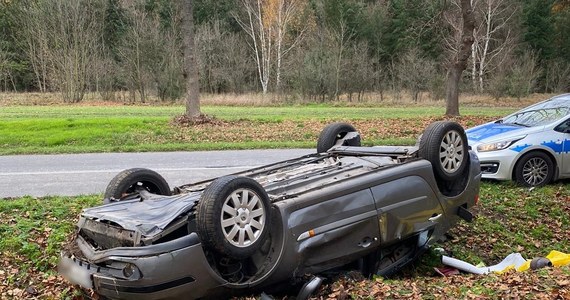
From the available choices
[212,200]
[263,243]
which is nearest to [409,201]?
[263,243]

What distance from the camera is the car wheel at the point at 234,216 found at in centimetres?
407

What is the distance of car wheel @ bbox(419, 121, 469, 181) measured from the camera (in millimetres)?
5531

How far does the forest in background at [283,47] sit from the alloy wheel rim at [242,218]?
31.8 m

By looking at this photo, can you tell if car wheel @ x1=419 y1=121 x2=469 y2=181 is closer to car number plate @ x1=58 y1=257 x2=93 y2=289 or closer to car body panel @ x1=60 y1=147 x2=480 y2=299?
car body panel @ x1=60 y1=147 x2=480 y2=299

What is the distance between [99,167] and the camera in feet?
36.1

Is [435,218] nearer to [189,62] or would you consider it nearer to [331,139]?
[331,139]

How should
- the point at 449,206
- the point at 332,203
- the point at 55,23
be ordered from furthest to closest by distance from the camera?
the point at 55,23
the point at 449,206
the point at 332,203

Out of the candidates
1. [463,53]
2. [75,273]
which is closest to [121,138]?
[75,273]

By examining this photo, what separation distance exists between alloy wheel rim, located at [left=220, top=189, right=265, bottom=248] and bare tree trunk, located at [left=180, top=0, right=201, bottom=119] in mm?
14495

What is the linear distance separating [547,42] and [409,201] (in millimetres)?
54245

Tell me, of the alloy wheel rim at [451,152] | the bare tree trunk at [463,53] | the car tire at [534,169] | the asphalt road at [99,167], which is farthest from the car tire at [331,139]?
the bare tree trunk at [463,53]

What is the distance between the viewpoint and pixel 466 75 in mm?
47969

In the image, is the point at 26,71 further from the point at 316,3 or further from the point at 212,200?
the point at 212,200

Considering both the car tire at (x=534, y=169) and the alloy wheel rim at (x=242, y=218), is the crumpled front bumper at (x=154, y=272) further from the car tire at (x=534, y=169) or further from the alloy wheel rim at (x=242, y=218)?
the car tire at (x=534, y=169)
